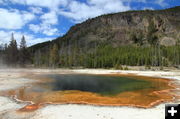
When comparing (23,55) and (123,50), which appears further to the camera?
(123,50)

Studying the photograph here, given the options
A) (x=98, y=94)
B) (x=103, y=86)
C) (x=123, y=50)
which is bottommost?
(x=103, y=86)

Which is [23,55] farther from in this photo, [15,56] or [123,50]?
[123,50]

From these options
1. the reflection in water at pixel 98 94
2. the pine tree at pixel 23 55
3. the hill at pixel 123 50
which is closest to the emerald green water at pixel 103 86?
the reflection in water at pixel 98 94

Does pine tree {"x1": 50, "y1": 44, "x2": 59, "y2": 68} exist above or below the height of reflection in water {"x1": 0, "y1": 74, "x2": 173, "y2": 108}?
above

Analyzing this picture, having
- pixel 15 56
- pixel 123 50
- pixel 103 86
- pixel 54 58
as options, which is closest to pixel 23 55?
pixel 15 56

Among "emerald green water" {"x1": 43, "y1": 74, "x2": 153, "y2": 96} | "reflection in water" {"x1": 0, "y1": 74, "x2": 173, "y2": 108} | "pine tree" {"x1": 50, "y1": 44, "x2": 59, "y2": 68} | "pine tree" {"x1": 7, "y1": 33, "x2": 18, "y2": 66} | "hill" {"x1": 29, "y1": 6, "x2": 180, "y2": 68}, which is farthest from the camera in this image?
"hill" {"x1": 29, "y1": 6, "x2": 180, "y2": 68}

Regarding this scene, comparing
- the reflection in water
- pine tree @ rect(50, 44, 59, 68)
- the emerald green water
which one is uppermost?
pine tree @ rect(50, 44, 59, 68)

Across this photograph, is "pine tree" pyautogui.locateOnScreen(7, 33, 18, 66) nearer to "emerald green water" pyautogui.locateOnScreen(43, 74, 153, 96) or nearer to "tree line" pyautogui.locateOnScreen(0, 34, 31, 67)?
"tree line" pyautogui.locateOnScreen(0, 34, 31, 67)

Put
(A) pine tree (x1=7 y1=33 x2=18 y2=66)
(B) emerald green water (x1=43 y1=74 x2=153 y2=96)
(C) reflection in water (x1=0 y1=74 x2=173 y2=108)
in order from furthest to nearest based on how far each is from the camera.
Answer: (A) pine tree (x1=7 y1=33 x2=18 y2=66), (B) emerald green water (x1=43 y1=74 x2=153 y2=96), (C) reflection in water (x1=0 y1=74 x2=173 y2=108)

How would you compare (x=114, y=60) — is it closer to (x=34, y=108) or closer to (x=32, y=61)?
(x=32, y=61)

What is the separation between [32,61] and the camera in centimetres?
12862

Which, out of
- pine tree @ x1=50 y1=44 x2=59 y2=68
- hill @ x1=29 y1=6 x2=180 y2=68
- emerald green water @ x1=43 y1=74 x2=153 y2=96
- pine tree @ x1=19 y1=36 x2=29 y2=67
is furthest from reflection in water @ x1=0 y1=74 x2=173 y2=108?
pine tree @ x1=19 y1=36 x2=29 y2=67

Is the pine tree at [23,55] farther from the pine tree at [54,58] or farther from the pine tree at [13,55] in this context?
the pine tree at [54,58]

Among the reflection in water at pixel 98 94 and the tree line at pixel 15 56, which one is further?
the tree line at pixel 15 56
